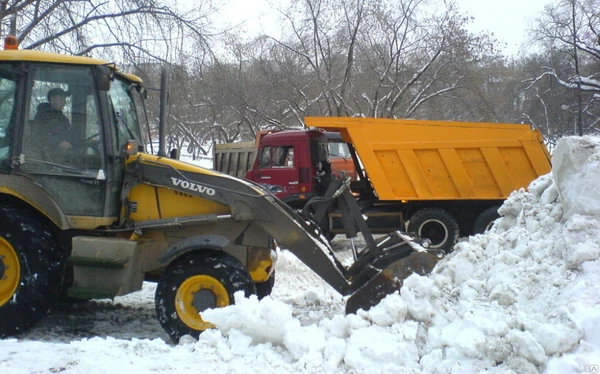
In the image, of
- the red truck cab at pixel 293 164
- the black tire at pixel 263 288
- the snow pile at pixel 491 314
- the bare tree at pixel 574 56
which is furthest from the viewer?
the bare tree at pixel 574 56

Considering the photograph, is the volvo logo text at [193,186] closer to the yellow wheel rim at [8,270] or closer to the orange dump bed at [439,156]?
the yellow wheel rim at [8,270]

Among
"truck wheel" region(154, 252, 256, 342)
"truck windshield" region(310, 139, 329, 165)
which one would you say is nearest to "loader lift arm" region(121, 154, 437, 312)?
"truck wheel" region(154, 252, 256, 342)

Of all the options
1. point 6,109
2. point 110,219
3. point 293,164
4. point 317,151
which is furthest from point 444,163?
point 6,109

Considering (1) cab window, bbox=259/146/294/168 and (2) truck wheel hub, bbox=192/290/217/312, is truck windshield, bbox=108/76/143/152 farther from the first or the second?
(1) cab window, bbox=259/146/294/168

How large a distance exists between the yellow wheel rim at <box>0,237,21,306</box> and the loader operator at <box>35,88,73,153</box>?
1.02 meters

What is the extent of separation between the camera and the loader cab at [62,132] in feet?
17.7

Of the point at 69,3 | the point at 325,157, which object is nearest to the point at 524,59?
the point at 325,157

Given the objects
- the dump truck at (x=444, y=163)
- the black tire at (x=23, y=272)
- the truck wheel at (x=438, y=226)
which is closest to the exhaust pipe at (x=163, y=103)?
the black tire at (x=23, y=272)

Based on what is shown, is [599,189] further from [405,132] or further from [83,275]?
[405,132]

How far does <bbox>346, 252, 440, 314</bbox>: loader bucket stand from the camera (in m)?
5.29

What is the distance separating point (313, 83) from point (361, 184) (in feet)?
36.2

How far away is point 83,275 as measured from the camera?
17.8 ft

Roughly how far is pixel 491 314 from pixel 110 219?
3570mm

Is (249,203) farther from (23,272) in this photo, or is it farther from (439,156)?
(439,156)
